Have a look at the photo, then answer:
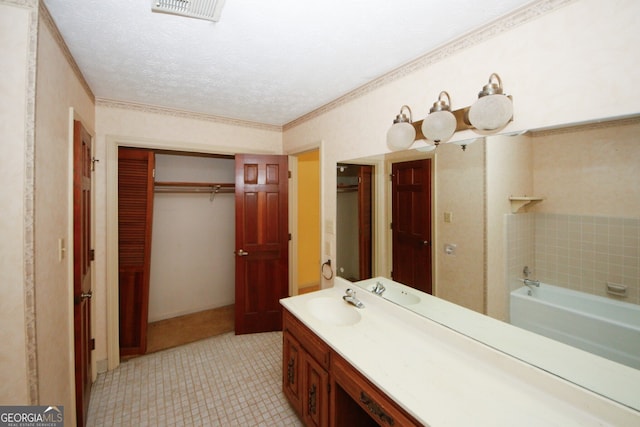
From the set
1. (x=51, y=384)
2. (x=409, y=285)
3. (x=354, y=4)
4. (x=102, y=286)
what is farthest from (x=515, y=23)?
(x=102, y=286)

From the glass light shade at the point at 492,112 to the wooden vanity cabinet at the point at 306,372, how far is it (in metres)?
1.39

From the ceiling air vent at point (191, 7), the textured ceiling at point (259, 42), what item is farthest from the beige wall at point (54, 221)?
the ceiling air vent at point (191, 7)

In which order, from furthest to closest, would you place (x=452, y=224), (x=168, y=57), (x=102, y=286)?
(x=102, y=286) → (x=168, y=57) → (x=452, y=224)

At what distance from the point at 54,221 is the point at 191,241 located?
6.90ft

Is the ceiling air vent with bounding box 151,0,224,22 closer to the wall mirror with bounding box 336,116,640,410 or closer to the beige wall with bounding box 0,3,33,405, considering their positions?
the beige wall with bounding box 0,3,33,405

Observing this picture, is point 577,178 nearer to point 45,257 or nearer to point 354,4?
point 354,4

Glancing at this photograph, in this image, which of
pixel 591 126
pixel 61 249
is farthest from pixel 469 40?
pixel 61 249

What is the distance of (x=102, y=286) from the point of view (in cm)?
234

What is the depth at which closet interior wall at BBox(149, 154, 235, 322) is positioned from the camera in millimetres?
3266

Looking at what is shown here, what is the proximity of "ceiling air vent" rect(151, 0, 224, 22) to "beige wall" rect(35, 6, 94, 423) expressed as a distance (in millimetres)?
549

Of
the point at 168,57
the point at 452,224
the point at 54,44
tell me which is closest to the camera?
the point at 54,44

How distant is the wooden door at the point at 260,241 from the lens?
2.94 metres

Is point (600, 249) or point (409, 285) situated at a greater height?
point (600, 249)

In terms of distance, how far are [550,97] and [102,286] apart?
3.36m
